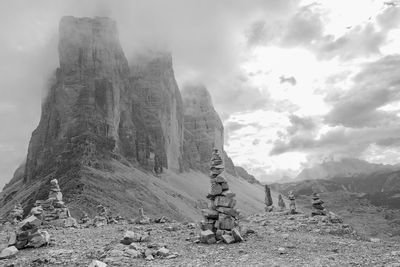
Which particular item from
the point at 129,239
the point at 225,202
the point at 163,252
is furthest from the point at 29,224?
the point at 225,202

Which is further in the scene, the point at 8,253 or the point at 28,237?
the point at 28,237

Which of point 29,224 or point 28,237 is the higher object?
point 29,224

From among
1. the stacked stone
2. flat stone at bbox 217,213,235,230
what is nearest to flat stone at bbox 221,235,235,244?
flat stone at bbox 217,213,235,230

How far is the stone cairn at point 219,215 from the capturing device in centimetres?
2153

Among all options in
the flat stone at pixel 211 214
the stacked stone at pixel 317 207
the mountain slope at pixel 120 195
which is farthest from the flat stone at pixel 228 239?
the mountain slope at pixel 120 195

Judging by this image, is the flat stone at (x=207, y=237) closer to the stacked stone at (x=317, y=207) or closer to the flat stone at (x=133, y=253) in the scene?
the flat stone at (x=133, y=253)

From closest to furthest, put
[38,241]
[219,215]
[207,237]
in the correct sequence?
[38,241], [207,237], [219,215]

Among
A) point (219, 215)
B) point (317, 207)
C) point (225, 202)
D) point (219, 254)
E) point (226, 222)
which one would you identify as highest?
point (225, 202)

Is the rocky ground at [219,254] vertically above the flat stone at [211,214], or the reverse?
the flat stone at [211,214]

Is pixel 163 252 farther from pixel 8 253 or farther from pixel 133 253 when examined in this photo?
pixel 8 253

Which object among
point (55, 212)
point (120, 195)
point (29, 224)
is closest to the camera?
point (29, 224)

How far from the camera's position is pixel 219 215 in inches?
928

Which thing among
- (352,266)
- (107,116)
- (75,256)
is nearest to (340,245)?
(352,266)

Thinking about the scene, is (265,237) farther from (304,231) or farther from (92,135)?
(92,135)
